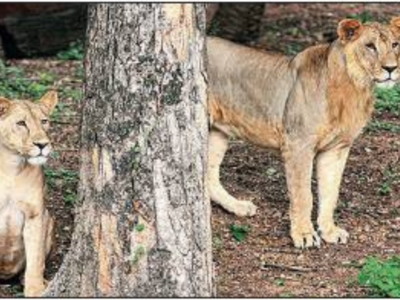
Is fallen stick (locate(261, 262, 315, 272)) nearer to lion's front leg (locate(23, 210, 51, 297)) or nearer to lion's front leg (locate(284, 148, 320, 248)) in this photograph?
lion's front leg (locate(284, 148, 320, 248))

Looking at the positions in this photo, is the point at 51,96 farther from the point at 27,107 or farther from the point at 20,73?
the point at 20,73

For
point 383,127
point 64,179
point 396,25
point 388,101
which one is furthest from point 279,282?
point 388,101

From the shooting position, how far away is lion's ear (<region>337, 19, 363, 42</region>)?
7250 millimetres

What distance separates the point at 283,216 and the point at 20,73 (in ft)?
13.9

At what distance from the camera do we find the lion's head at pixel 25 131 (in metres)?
6.29

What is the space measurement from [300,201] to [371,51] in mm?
1047

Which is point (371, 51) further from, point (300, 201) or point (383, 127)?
point (383, 127)

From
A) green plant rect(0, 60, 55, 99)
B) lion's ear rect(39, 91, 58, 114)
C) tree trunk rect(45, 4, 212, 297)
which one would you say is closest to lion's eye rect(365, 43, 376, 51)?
tree trunk rect(45, 4, 212, 297)

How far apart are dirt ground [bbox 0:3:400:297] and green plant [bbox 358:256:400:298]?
0.07m

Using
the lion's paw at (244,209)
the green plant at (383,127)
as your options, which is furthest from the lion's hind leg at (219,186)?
the green plant at (383,127)

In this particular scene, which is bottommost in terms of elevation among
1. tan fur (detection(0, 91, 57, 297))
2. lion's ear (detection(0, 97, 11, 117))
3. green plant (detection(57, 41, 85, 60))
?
green plant (detection(57, 41, 85, 60))

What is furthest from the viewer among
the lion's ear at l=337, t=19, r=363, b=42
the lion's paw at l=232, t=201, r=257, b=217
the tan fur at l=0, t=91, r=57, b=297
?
the lion's paw at l=232, t=201, r=257, b=217

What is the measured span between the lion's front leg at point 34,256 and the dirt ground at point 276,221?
352 millimetres

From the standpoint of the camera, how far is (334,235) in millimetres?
7613
